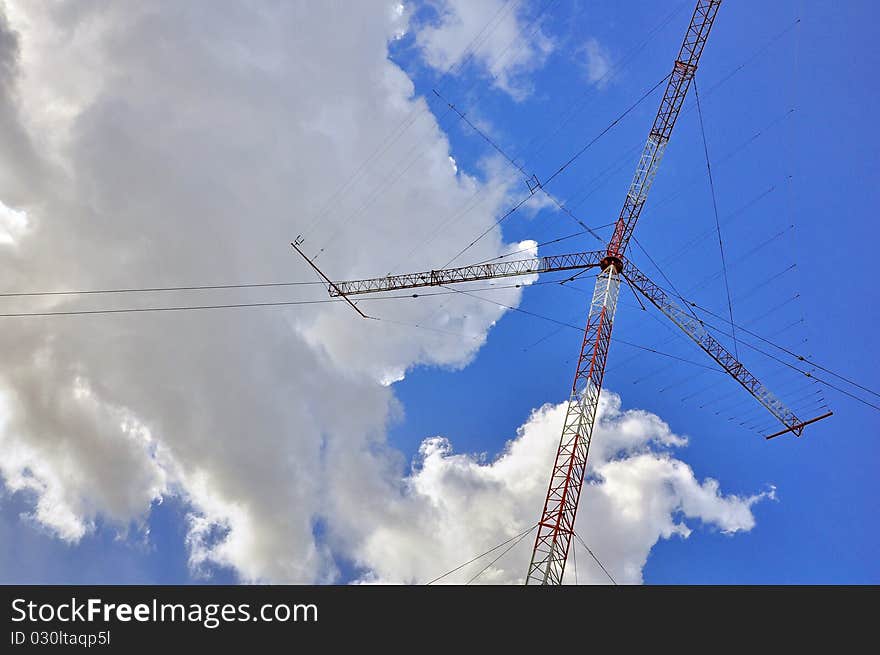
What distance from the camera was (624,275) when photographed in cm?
7631

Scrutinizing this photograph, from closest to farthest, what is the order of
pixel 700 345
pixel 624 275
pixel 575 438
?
pixel 575 438, pixel 624 275, pixel 700 345

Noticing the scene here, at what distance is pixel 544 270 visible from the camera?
80438mm
